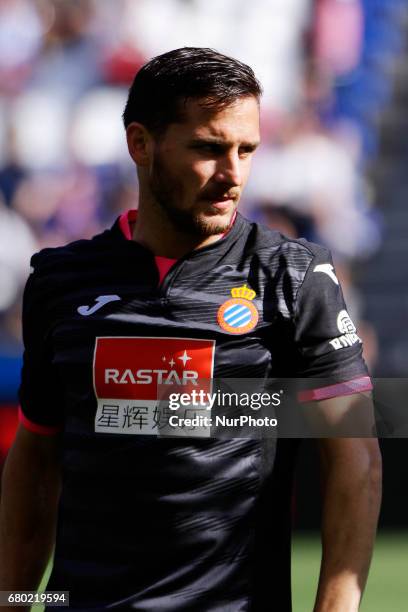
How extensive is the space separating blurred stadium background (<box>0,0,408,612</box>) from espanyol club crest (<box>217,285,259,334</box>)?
571 centimetres

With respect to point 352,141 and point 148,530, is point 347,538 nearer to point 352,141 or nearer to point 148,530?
point 148,530

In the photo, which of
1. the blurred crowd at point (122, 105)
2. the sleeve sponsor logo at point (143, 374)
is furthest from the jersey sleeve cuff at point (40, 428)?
the blurred crowd at point (122, 105)

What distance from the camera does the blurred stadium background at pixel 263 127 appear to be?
858 cm

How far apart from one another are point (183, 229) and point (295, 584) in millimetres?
3879

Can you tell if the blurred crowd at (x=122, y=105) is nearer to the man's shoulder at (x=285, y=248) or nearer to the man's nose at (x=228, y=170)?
the man's shoulder at (x=285, y=248)

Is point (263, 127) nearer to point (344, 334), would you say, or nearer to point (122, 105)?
point (122, 105)

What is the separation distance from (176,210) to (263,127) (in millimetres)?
6751

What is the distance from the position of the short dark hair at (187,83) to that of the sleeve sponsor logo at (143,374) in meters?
0.44

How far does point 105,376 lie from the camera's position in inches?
95.4

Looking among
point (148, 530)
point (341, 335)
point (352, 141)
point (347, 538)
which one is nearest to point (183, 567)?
point (148, 530)

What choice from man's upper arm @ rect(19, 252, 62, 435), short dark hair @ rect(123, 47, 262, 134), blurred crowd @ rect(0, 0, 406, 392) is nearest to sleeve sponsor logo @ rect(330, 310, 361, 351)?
short dark hair @ rect(123, 47, 262, 134)

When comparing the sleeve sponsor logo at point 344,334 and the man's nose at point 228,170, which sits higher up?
the man's nose at point 228,170

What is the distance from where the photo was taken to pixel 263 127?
29.9 ft

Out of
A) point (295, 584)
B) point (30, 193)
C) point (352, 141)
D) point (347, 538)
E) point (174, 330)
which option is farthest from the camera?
point (352, 141)
